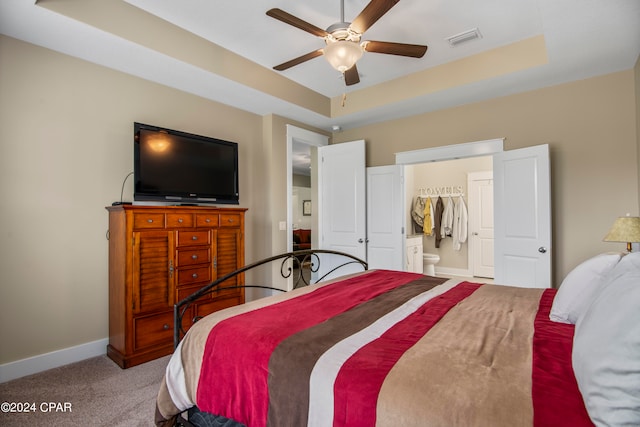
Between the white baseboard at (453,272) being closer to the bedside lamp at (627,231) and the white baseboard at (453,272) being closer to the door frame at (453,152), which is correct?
the door frame at (453,152)

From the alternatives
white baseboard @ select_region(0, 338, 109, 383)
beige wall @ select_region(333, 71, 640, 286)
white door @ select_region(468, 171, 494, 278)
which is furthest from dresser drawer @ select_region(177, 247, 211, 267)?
white door @ select_region(468, 171, 494, 278)

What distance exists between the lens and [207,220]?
313 cm

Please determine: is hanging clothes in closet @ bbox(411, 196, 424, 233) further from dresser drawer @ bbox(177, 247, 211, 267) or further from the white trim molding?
dresser drawer @ bbox(177, 247, 211, 267)

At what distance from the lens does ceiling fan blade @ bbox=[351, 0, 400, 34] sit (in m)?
1.89

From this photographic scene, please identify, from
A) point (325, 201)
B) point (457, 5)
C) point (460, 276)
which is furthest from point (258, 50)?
point (460, 276)

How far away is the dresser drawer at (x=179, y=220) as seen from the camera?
2.85 meters

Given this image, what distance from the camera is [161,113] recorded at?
3.33 metres

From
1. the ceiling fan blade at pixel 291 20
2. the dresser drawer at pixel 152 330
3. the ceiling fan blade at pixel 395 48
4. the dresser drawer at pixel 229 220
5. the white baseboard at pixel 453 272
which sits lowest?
the white baseboard at pixel 453 272

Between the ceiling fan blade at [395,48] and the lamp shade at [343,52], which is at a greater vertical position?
the ceiling fan blade at [395,48]

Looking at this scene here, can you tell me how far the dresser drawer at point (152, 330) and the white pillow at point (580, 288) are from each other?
2765 mm

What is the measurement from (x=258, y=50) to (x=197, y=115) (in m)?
1.00

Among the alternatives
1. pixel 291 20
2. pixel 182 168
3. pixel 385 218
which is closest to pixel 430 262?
pixel 385 218

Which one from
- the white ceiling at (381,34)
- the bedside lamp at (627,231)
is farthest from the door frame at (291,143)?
the bedside lamp at (627,231)

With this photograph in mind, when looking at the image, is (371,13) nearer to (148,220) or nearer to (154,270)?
(148,220)
